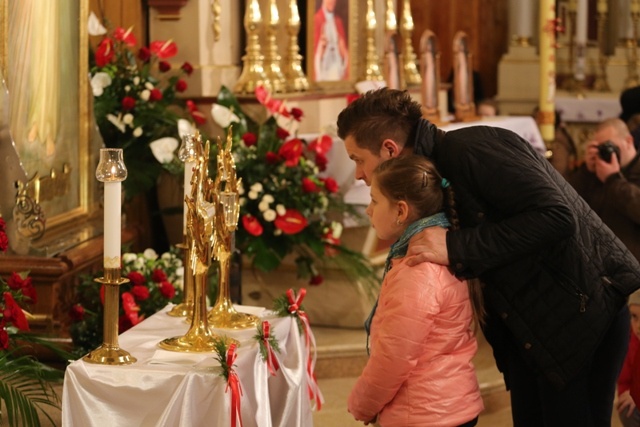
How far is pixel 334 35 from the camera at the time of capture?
6.88m

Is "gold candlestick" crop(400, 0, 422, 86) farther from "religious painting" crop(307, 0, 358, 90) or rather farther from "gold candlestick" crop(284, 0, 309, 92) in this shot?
"gold candlestick" crop(284, 0, 309, 92)

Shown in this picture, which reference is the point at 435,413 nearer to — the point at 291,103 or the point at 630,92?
the point at 291,103

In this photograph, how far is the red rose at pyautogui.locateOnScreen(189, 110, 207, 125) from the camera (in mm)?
5781

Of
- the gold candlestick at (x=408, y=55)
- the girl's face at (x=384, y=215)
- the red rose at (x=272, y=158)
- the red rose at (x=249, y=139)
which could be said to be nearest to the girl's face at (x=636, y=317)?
the girl's face at (x=384, y=215)

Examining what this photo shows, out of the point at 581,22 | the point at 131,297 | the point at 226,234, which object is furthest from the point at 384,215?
the point at 581,22

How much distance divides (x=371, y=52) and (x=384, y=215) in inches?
167

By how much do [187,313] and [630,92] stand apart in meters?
4.70

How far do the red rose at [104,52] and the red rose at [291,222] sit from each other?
112 cm

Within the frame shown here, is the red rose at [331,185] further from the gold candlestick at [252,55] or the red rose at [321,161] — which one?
the gold candlestick at [252,55]

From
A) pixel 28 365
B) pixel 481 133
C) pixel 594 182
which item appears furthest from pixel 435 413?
pixel 594 182

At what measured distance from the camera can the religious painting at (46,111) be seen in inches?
173

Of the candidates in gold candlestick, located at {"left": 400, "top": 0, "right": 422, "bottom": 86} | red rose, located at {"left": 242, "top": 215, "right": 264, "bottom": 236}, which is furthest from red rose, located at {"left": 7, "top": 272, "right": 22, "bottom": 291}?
gold candlestick, located at {"left": 400, "top": 0, "right": 422, "bottom": 86}

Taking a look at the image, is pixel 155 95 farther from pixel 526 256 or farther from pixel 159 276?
pixel 526 256

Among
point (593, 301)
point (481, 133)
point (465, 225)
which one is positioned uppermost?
point (481, 133)
